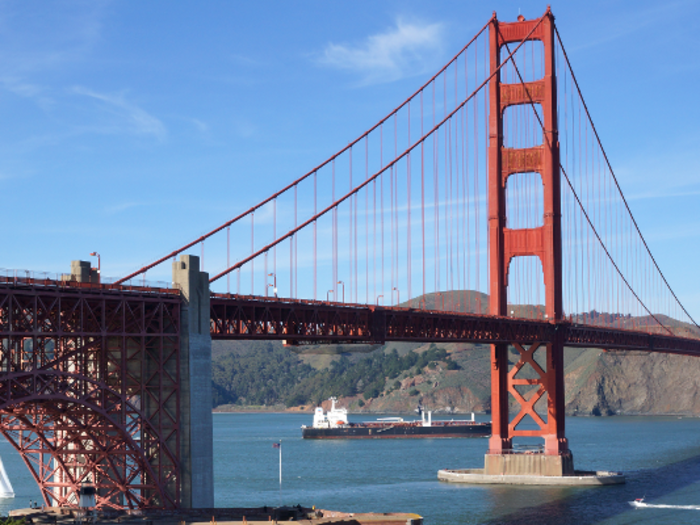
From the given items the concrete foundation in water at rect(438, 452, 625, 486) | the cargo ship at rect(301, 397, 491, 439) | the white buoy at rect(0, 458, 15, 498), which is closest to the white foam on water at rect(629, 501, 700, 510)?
the concrete foundation in water at rect(438, 452, 625, 486)

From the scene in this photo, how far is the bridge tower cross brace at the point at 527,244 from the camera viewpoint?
79.9 metres

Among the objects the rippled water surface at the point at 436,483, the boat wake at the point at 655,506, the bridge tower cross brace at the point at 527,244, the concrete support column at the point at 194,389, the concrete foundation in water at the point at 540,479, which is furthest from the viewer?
the bridge tower cross brace at the point at 527,244

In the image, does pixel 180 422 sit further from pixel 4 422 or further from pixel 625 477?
pixel 625 477

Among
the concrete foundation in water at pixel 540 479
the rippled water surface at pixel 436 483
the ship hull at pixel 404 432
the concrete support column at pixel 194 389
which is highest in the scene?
the concrete support column at pixel 194 389

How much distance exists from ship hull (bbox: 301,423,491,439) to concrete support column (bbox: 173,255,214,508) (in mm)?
109935

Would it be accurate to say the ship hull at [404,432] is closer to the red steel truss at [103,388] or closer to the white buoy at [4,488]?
the white buoy at [4,488]

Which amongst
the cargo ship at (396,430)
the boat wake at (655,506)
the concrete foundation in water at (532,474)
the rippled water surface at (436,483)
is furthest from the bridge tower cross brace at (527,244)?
the cargo ship at (396,430)

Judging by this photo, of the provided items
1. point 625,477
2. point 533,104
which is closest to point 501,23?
point 533,104

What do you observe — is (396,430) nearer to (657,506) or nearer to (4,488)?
(4,488)

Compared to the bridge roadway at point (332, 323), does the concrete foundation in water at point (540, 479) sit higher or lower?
lower

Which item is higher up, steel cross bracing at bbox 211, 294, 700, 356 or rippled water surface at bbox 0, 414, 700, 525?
steel cross bracing at bbox 211, 294, 700, 356

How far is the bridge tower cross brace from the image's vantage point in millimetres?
79875

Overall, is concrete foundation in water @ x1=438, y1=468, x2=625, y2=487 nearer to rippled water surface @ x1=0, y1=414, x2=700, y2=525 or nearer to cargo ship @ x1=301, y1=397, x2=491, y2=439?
rippled water surface @ x1=0, y1=414, x2=700, y2=525

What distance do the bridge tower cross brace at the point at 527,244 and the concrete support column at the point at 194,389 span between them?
35.1m
